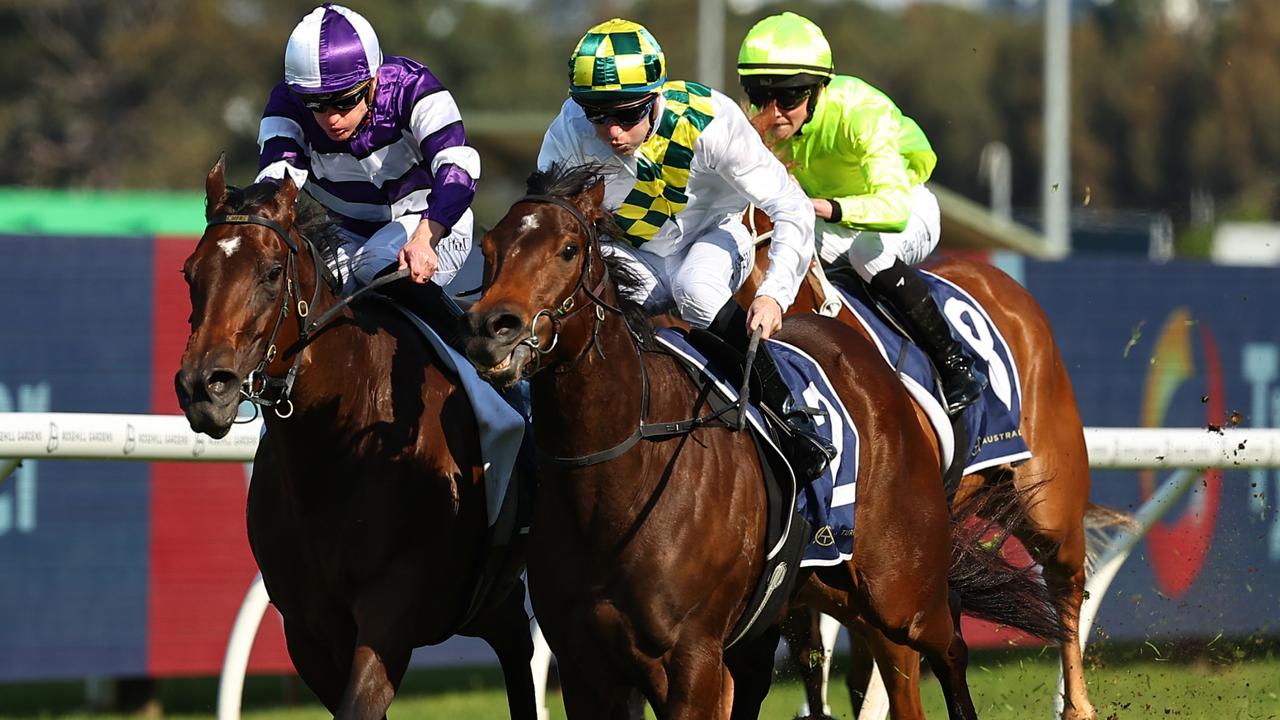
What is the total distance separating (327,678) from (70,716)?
10.8 ft

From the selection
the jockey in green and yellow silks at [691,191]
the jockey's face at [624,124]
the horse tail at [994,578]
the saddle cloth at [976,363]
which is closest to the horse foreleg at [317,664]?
the jockey in green and yellow silks at [691,191]

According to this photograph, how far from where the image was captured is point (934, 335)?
211 inches

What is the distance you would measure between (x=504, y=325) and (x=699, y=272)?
39.1 inches

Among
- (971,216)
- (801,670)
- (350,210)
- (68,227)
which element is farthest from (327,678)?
(971,216)

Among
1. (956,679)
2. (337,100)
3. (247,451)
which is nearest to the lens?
(337,100)

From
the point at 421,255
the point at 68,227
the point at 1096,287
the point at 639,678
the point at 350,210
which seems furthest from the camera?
the point at 68,227

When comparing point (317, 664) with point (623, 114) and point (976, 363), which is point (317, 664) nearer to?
point (623, 114)

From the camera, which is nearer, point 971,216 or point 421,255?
point 421,255

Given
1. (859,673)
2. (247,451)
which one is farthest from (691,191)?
(859,673)

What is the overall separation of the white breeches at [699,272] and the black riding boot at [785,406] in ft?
0.16

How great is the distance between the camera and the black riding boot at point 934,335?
17.5 ft

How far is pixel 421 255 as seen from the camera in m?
4.11

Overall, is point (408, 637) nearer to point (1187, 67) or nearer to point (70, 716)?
point (70, 716)

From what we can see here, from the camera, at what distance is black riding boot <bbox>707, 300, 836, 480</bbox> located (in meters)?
4.19
